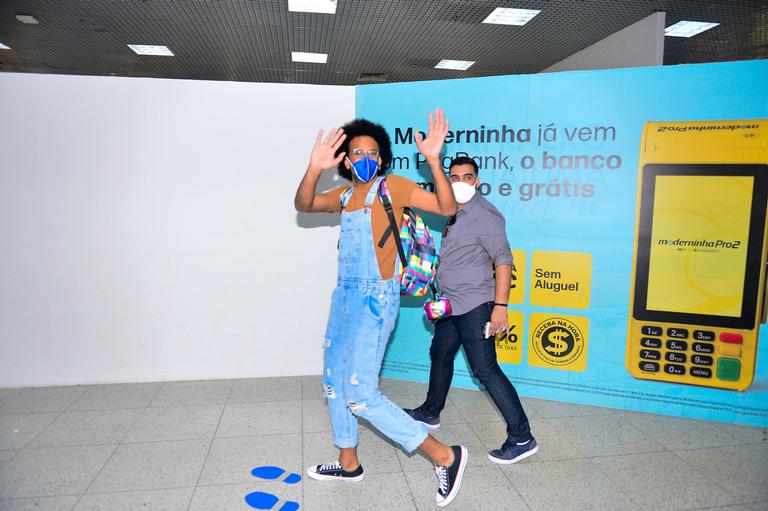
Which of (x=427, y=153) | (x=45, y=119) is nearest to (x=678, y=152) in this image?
(x=427, y=153)

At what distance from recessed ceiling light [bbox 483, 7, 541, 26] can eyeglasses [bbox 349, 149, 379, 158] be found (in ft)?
14.9

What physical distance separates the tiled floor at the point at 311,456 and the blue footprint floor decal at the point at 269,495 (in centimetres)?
3

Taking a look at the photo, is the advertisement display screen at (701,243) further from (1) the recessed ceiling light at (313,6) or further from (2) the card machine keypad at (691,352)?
(1) the recessed ceiling light at (313,6)

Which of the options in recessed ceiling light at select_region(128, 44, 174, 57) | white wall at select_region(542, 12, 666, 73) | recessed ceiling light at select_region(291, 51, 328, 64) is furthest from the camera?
recessed ceiling light at select_region(291, 51, 328, 64)

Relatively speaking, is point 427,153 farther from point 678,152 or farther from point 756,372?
point 756,372

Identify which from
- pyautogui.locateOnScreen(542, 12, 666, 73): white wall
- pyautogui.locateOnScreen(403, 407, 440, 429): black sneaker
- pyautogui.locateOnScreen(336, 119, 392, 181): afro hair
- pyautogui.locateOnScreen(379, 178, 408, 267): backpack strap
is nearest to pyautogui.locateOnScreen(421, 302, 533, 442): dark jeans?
pyautogui.locateOnScreen(403, 407, 440, 429): black sneaker

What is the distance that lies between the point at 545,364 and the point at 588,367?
0.25 m

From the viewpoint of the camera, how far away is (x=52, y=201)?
3.29 m

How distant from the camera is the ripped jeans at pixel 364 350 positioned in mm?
1972

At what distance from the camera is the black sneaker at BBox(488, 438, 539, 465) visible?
95.3 inches

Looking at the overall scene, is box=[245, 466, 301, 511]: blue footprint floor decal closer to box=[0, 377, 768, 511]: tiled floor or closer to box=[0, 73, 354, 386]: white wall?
box=[0, 377, 768, 511]: tiled floor

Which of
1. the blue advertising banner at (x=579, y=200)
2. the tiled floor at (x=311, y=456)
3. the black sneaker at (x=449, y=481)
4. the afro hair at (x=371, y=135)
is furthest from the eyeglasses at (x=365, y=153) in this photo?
the tiled floor at (x=311, y=456)

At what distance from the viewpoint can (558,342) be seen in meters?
3.05

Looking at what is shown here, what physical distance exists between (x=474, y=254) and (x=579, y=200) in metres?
0.90
